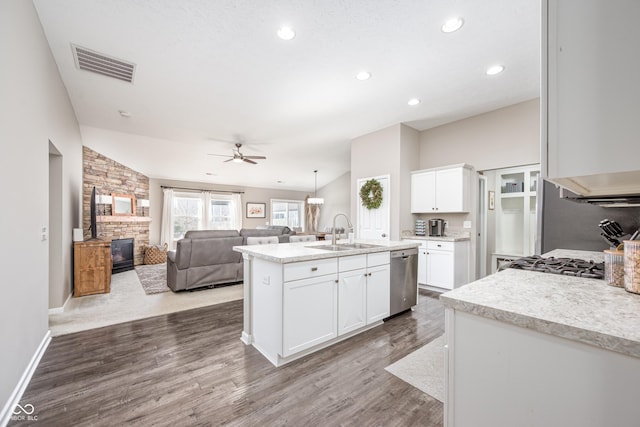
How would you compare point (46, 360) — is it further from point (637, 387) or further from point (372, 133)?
point (372, 133)

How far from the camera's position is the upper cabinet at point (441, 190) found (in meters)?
4.27

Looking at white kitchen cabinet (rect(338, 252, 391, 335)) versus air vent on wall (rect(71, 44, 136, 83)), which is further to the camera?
air vent on wall (rect(71, 44, 136, 83))

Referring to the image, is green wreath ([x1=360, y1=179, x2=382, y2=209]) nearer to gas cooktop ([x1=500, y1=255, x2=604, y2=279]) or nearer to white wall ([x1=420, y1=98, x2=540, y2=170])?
white wall ([x1=420, y1=98, x2=540, y2=170])

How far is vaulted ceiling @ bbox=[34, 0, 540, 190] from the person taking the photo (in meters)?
2.13

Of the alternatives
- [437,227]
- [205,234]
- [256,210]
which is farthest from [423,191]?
[256,210]

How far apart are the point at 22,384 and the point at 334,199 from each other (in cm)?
866

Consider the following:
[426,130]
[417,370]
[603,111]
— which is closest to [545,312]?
[603,111]

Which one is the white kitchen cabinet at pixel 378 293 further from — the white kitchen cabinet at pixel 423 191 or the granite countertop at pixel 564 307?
the white kitchen cabinet at pixel 423 191

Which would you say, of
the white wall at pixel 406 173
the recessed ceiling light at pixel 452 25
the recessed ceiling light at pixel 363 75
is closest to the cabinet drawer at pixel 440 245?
the white wall at pixel 406 173

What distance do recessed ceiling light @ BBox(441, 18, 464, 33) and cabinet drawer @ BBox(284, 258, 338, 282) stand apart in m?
2.28

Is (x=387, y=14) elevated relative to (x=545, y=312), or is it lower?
elevated

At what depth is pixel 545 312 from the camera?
2.67 feet

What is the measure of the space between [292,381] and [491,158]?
14.4 ft
